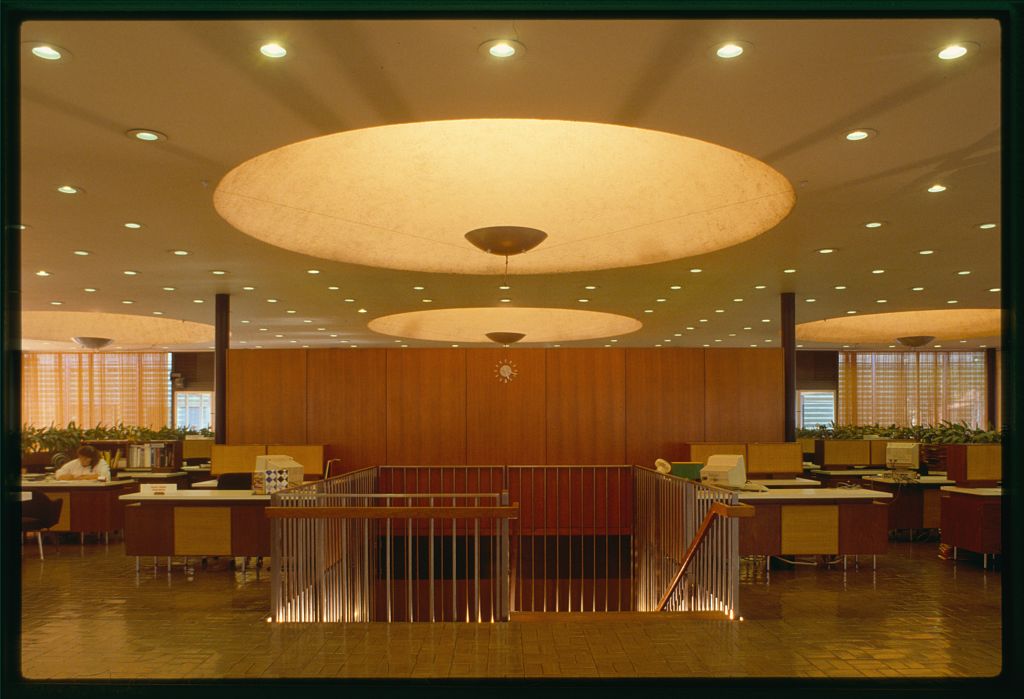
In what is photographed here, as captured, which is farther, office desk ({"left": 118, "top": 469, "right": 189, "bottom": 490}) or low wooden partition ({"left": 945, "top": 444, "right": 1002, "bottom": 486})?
office desk ({"left": 118, "top": 469, "right": 189, "bottom": 490})

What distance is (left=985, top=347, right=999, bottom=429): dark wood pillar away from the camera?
2436 centimetres

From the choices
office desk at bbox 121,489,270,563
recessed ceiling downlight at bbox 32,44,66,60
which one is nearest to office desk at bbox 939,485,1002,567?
office desk at bbox 121,489,270,563

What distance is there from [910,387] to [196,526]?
82.2 ft

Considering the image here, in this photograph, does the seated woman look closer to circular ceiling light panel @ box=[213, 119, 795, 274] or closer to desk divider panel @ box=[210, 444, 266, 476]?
desk divider panel @ box=[210, 444, 266, 476]

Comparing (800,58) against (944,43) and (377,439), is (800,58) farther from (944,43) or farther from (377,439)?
(377,439)

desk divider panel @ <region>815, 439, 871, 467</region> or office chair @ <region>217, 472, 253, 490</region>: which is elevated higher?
office chair @ <region>217, 472, 253, 490</region>

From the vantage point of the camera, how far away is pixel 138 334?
2241 cm

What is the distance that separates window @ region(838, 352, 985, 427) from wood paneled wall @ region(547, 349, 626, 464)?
17.1 m

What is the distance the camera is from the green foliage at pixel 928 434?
12898 millimetres

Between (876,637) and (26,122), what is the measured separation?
6.72 m

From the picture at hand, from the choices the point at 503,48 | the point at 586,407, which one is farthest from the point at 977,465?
the point at 503,48

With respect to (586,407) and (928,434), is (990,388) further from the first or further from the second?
(586,407)

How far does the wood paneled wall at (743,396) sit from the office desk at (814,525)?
166 inches
